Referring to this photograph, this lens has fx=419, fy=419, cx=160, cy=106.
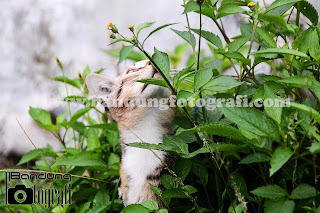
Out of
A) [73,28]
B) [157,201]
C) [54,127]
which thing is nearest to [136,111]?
[157,201]

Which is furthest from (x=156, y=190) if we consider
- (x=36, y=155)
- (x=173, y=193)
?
(x=36, y=155)

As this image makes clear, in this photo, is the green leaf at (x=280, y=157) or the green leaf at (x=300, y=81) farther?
the green leaf at (x=300, y=81)

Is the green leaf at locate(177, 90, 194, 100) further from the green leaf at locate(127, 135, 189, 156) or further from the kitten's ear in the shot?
the kitten's ear

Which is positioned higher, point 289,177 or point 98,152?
point 289,177

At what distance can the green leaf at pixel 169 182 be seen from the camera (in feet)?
5.27

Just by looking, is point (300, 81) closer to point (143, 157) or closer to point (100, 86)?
point (143, 157)

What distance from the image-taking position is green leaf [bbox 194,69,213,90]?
1.39 metres

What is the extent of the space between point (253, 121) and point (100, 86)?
891 mm

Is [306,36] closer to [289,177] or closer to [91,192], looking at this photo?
[289,177]

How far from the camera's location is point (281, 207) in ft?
4.28

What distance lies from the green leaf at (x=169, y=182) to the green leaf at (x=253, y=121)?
1.52ft

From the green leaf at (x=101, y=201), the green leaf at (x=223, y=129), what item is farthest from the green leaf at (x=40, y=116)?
the green leaf at (x=223, y=129)

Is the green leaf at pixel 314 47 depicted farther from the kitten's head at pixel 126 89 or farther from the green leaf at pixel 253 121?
the kitten's head at pixel 126 89

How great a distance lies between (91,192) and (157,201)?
677mm
